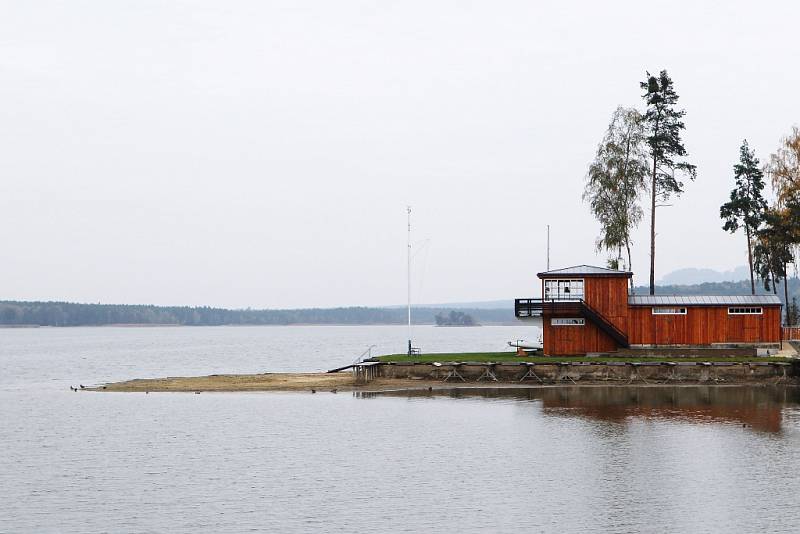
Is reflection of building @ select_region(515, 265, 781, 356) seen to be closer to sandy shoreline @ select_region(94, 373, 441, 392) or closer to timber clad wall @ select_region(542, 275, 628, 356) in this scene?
timber clad wall @ select_region(542, 275, 628, 356)

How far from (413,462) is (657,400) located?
26810 mm

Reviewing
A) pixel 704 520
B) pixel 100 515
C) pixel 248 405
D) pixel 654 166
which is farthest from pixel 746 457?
pixel 654 166

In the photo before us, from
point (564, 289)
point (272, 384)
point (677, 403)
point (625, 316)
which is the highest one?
point (564, 289)

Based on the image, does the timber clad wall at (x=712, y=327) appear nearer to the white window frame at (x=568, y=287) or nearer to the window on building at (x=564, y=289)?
the white window frame at (x=568, y=287)

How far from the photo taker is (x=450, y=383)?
244 feet

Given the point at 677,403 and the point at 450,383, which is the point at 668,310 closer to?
the point at 677,403

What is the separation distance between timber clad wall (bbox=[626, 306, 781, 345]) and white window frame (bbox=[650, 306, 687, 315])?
0.26 meters

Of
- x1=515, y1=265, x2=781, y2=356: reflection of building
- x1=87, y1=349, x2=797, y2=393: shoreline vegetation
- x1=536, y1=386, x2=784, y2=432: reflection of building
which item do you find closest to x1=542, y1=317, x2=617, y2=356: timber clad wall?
x1=515, y1=265, x2=781, y2=356: reflection of building

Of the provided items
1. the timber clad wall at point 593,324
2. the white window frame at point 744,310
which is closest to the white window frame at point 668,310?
the timber clad wall at point 593,324

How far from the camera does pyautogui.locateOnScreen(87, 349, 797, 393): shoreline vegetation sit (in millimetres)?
73000

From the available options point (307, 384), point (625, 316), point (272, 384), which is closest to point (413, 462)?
point (307, 384)

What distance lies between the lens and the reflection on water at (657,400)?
57.9 meters

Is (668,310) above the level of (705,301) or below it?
below

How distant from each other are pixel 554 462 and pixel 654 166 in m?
54.4
